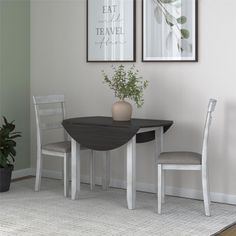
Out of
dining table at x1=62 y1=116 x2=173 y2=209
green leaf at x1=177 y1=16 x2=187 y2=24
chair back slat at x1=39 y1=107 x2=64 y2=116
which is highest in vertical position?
green leaf at x1=177 y1=16 x2=187 y2=24

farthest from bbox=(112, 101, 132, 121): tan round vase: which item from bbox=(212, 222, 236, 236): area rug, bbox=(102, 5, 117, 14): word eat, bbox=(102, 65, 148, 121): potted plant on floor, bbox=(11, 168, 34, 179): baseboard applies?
bbox=(11, 168, 34, 179): baseboard

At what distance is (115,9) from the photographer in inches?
205

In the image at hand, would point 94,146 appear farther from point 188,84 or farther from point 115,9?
point 115,9

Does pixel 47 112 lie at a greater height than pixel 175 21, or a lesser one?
lesser

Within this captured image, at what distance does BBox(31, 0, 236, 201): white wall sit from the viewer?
4.68 meters

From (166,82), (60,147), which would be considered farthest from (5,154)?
(166,82)

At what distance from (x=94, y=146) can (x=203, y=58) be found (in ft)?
3.90

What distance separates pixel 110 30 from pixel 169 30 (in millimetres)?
627

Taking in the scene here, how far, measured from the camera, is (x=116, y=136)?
4477 mm

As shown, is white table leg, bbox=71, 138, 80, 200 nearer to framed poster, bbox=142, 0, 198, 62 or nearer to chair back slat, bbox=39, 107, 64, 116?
chair back slat, bbox=39, 107, 64, 116

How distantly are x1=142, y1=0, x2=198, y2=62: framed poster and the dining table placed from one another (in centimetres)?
59

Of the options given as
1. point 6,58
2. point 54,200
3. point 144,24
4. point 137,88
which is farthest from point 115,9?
point 54,200

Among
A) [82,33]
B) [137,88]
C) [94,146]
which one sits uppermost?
[82,33]

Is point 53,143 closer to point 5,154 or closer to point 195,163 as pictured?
point 5,154
